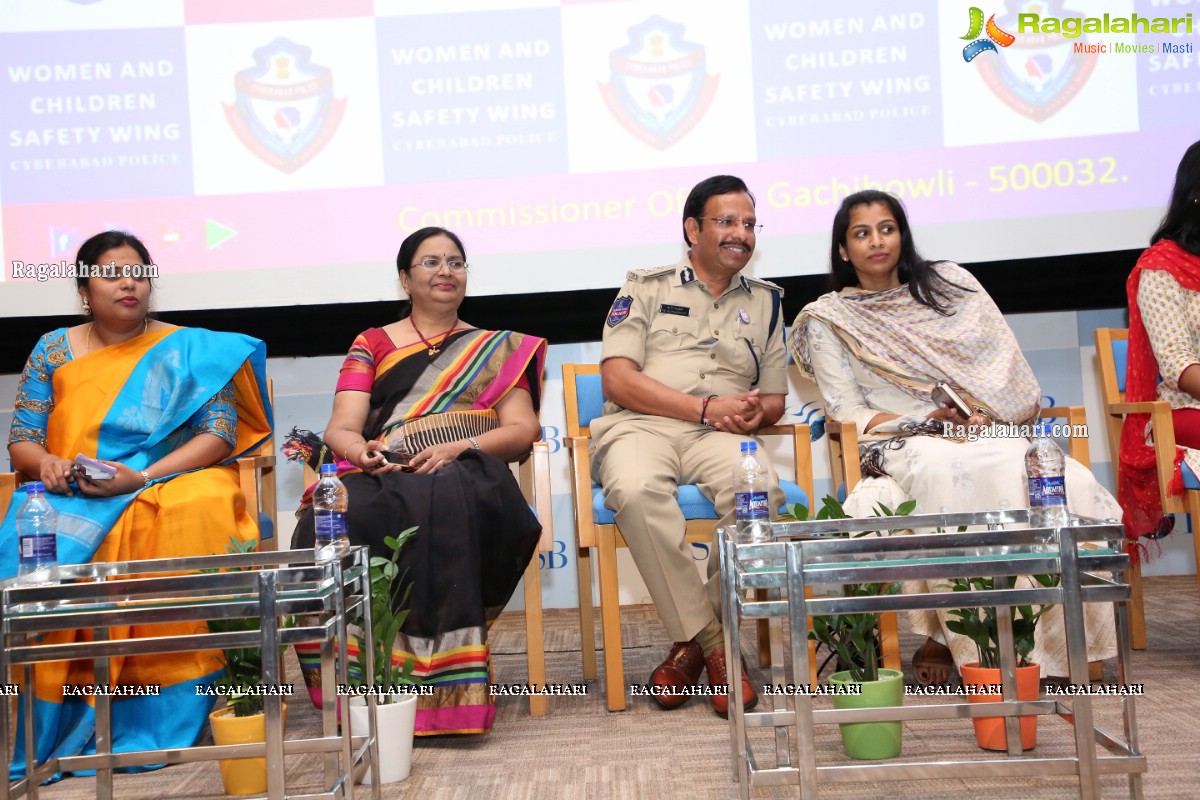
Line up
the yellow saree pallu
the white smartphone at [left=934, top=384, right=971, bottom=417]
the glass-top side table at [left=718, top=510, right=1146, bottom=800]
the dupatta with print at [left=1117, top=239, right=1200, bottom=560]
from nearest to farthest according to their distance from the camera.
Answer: the glass-top side table at [left=718, top=510, right=1146, bottom=800], the yellow saree pallu, the white smartphone at [left=934, top=384, right=971, bottom=417], the dupatta with print at [left=1117, top=239, right=1200, bottom=560]

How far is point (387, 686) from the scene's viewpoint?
2059 millimetres

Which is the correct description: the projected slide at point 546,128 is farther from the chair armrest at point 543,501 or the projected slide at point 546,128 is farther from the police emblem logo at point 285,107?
the chair armrest at point 543,501

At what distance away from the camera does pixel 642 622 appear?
356 centimetres

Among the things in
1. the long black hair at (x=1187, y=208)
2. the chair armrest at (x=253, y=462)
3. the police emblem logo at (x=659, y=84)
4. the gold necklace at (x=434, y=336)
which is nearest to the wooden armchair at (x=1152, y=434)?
the long black hair at (x=1187, y=208)

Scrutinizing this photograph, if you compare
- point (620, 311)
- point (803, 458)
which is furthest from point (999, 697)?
point (620, 311)

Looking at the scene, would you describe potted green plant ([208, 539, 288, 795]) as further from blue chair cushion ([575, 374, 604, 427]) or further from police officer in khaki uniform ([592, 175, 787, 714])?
blue chair cushion ([575, 374, 604, 427])

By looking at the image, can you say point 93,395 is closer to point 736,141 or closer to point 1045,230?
point 736,141

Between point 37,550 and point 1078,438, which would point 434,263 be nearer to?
point 37,550

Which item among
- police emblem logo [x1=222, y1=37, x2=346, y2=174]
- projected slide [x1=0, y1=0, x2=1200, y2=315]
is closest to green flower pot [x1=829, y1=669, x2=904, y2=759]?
projected slide [x1=0, y1=0, x2=1200, y2=315]

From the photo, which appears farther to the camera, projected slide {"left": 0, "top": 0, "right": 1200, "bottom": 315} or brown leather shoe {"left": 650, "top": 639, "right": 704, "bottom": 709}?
projected slide {"left": 0, "top": 0, "right": 1200, "bottom": 315}

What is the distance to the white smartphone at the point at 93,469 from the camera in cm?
236

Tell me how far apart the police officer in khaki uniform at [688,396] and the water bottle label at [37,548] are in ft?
3.88

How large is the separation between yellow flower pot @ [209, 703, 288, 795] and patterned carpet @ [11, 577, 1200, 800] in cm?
8

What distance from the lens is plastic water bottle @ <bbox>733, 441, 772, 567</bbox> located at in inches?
72.0
